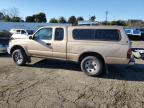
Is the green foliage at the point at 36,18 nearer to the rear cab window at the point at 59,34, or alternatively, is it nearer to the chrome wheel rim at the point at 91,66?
the rear cab window at the point at 59,34

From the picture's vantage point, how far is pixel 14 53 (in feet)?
34.0

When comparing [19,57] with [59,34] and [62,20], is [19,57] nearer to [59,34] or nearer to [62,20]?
[59,34]

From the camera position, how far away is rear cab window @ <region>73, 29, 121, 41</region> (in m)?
8.40

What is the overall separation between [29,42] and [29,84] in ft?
10.1

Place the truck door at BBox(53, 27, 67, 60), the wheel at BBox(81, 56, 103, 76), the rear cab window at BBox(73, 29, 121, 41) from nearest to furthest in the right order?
1. the rear cab window at BBox(73, 29, 121, 41)
2. the wheel at BBox(81, 56, 103, 76)
3. the truck door at BBox(53, 27, 67, 60)

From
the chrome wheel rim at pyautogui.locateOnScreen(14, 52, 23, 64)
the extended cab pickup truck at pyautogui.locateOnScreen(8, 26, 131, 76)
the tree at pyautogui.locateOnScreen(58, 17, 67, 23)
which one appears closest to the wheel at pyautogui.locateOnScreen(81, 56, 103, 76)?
the extended cab pickup truck at pyautogui.locateOnScreen(8, 26, 131, 76)

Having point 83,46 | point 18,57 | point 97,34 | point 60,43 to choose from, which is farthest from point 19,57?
point 97,34

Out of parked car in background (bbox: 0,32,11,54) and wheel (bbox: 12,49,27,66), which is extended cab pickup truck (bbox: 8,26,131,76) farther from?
parked car in background (bbox: 0,32,11,54)

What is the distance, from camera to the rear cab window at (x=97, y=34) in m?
8.40

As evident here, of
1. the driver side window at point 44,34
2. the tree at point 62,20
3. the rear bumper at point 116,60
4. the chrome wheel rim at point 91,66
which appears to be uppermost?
the tree at point 62,20

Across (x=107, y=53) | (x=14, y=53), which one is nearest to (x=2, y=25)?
(x=14, y=53)

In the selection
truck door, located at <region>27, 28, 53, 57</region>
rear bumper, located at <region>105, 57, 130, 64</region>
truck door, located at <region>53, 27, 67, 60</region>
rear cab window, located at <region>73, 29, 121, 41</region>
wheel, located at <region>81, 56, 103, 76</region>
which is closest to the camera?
rear bumper, located at <region>105, 57, 130, 64</region>

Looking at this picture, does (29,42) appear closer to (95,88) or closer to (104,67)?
(104,67)

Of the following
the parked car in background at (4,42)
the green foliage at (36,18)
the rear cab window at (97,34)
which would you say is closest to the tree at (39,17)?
the green foliage at (36,18)
